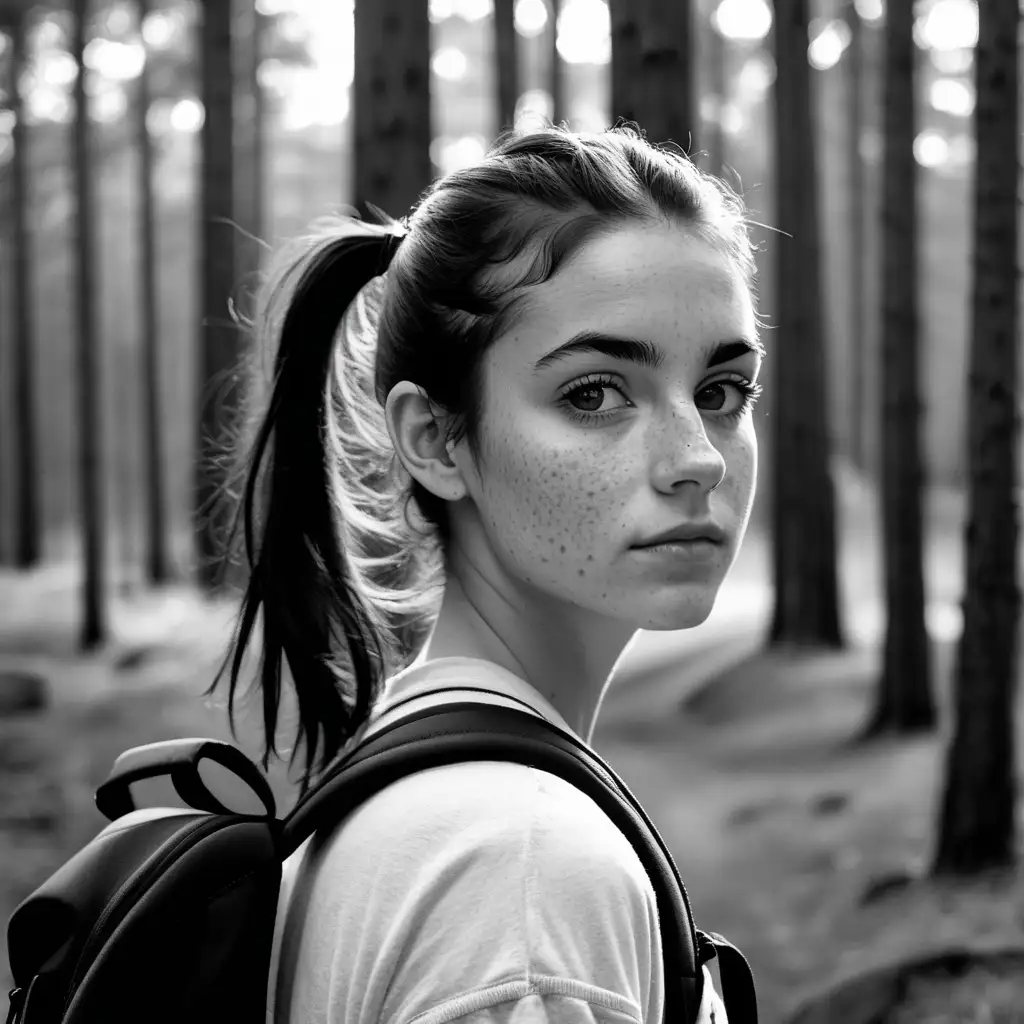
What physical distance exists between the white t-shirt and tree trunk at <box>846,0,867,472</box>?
23.7 meters

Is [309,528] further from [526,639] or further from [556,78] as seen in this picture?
[556,78]

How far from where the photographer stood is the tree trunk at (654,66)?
21.0 feet

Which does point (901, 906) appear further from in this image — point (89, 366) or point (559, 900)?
point (89, 366)

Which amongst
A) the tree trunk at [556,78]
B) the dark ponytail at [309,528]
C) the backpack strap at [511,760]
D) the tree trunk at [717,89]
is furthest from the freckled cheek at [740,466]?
the tree trunk at [717,89]

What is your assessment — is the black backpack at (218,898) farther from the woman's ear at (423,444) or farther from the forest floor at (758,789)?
the forest floor at (758,789)

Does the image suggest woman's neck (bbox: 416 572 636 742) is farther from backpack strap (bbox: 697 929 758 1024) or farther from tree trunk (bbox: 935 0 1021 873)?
tree trunk (bbox: 935 0 1021 873)

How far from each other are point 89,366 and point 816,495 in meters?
9.74

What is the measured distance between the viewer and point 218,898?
1375mm

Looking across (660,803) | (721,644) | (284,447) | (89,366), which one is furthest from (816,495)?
(284,447)

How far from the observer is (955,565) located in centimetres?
2000

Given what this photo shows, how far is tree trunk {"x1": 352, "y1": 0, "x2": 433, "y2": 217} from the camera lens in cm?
651

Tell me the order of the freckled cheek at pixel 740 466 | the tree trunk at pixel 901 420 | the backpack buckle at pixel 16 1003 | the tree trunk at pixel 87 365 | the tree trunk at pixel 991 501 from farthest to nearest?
the tree trunk at pixel 87 365, the tree trunk at pixel 901 420, the tree trunk at pixel 991 501, the freckled cheek at pixel 740 466, the backpack buckle at pixel 16 1003

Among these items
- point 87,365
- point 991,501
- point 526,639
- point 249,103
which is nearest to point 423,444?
point 526,639

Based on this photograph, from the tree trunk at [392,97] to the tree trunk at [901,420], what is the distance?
4534 mm
